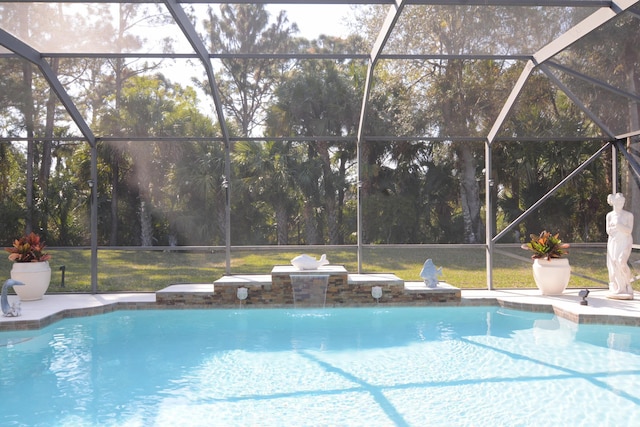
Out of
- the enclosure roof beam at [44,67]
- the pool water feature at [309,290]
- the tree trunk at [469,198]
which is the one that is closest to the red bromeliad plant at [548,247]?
the pool water feature at [309,290]

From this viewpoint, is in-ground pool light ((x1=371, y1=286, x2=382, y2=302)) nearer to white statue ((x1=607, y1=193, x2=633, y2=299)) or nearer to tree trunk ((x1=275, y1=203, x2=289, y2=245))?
white statue ((x1=607, y1=193, x2=633, y2=299))

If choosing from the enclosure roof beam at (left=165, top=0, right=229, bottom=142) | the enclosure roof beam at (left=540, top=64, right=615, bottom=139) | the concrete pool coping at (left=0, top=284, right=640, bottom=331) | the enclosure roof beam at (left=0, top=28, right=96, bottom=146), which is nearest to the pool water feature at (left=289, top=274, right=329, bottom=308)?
the concrete pool coping at (left=0, top=284, right=640, bottom=331)

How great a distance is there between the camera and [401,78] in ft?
34.1

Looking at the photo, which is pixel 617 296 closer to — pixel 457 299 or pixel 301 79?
pixel 457 299

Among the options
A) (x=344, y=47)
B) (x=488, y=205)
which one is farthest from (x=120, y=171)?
(x=488, y=205)

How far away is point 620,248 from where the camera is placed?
829 cm

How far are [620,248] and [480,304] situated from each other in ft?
7.20

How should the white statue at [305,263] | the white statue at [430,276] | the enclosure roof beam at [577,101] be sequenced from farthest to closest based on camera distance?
the white statue at [430,276]
the white statue at [305,263]
the enclosure roof beam at [577,101]

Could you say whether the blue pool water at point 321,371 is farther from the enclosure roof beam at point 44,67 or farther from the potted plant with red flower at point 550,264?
the enclosure roof beam at point 44,67

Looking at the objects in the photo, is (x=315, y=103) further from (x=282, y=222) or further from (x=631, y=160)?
(x=631, y=160)

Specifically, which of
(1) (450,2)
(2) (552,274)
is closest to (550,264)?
(2) (552,274)

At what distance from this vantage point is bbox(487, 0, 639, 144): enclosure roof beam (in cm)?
613

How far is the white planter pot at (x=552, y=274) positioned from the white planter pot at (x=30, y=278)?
7561mm

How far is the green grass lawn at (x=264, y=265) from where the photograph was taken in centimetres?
1417
